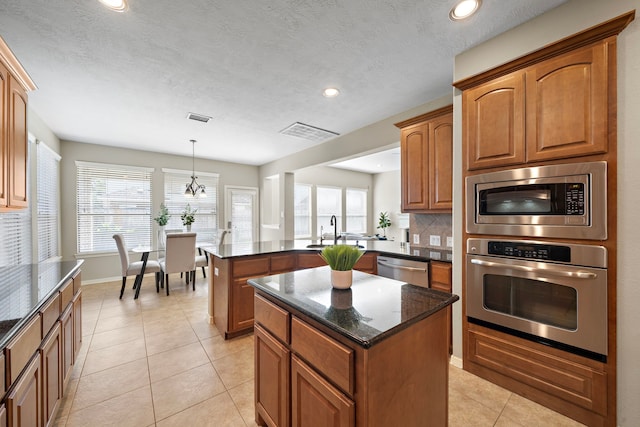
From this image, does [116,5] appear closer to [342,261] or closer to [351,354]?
[342,261]

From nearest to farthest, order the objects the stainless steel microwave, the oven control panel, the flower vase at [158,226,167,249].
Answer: the stainless steel microwave
the oven control panel
the flower vase at [158,226,167,249]

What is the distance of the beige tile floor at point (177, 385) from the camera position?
1.75 meters

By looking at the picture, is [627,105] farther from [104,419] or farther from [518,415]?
[104,419]

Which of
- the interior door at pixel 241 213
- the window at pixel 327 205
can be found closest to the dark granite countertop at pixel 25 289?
the interior door at pixel 241 213

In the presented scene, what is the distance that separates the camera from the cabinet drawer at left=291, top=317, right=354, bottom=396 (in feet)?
3.29

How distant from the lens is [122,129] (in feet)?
13.6

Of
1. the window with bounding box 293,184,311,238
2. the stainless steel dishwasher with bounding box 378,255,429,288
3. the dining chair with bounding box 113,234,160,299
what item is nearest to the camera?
the stainless steel dishwasher with bounding box 378,255,429,288

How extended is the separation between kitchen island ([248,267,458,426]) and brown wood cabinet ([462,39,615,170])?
127 centimetres

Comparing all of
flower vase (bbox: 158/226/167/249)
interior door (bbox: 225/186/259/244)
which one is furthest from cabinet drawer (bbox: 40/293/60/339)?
interior door (bbox: 225/186/259/244)

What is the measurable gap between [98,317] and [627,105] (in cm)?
543

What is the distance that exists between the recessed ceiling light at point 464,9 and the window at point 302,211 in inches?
229

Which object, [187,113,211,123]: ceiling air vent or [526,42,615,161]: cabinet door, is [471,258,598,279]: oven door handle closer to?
[526,42,615,161]: cabinet door

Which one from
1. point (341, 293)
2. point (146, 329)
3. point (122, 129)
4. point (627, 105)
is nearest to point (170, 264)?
point (146, 329)

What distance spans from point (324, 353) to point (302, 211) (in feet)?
21.4
